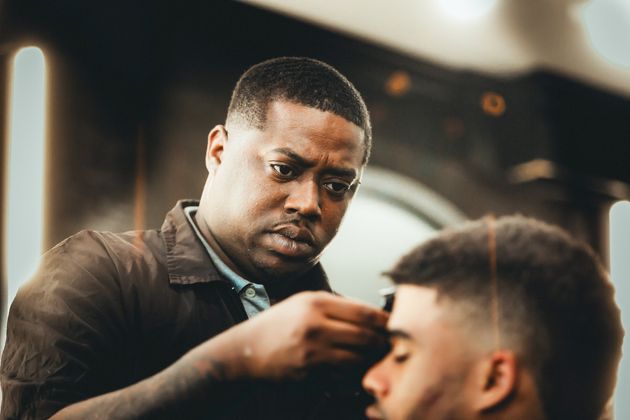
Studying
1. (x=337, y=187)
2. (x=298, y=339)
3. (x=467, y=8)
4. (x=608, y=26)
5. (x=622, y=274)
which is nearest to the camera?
(x=298, y=339)

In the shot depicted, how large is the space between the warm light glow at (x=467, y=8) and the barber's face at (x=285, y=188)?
74 cm

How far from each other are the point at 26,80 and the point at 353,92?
0.47m

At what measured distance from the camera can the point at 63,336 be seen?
0.75 metres

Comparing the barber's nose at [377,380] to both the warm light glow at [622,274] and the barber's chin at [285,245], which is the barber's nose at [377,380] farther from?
the warm light glow at [622,274]

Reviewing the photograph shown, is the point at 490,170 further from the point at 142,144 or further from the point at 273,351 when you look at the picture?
the point at 273,351

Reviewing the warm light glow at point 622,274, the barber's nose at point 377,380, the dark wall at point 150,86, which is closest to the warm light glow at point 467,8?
the dark wall at point 150,86

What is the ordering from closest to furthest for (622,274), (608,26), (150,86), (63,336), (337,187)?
(63,336)
(337,187)
(150,86)
(622,274)
(608,26)

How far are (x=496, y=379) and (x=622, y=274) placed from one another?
28.3 inches

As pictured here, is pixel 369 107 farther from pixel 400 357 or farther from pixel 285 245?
pixel 400 357

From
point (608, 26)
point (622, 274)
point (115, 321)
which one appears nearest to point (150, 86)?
point (115, 321)

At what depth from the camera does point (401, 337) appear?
78 cm

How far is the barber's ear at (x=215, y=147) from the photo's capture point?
0.90 meters

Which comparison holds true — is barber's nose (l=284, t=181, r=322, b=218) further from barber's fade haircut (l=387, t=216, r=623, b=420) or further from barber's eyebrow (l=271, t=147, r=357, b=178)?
barber's fade haircut (l=387, t=216, r=623, b=420)

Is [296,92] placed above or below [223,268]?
above
